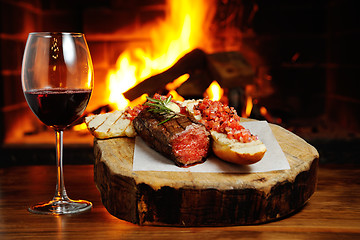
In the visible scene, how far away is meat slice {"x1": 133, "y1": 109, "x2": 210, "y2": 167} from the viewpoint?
3.43 feet

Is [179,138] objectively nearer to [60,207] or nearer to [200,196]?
[200,196]

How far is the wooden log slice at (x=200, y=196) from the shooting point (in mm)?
941

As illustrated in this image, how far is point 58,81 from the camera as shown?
0.98m

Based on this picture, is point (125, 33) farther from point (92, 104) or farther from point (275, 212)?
point (275, 212)

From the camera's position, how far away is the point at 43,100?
998 mm

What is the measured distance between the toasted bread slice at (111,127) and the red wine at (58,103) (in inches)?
7.4

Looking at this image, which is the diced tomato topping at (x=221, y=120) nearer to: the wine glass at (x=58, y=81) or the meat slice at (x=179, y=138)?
the meat slice at (x=179, y=138)

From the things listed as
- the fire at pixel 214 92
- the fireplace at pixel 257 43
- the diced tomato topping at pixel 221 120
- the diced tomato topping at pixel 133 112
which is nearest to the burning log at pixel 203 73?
the fire at pixel 214 92

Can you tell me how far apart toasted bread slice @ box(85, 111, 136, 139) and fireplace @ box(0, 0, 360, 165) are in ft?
5.60

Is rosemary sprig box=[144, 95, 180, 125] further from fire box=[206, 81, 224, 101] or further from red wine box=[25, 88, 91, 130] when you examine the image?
fire box=[206, 81, 224, 101]

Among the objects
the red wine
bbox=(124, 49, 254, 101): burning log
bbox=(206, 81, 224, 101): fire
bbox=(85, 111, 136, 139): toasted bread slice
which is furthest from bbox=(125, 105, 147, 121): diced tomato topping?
bbox=(206, 81, 224, 101): fire

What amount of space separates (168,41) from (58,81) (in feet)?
7.19

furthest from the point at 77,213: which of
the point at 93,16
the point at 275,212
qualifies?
the point at 93,16

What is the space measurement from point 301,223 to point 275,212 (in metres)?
0.06
